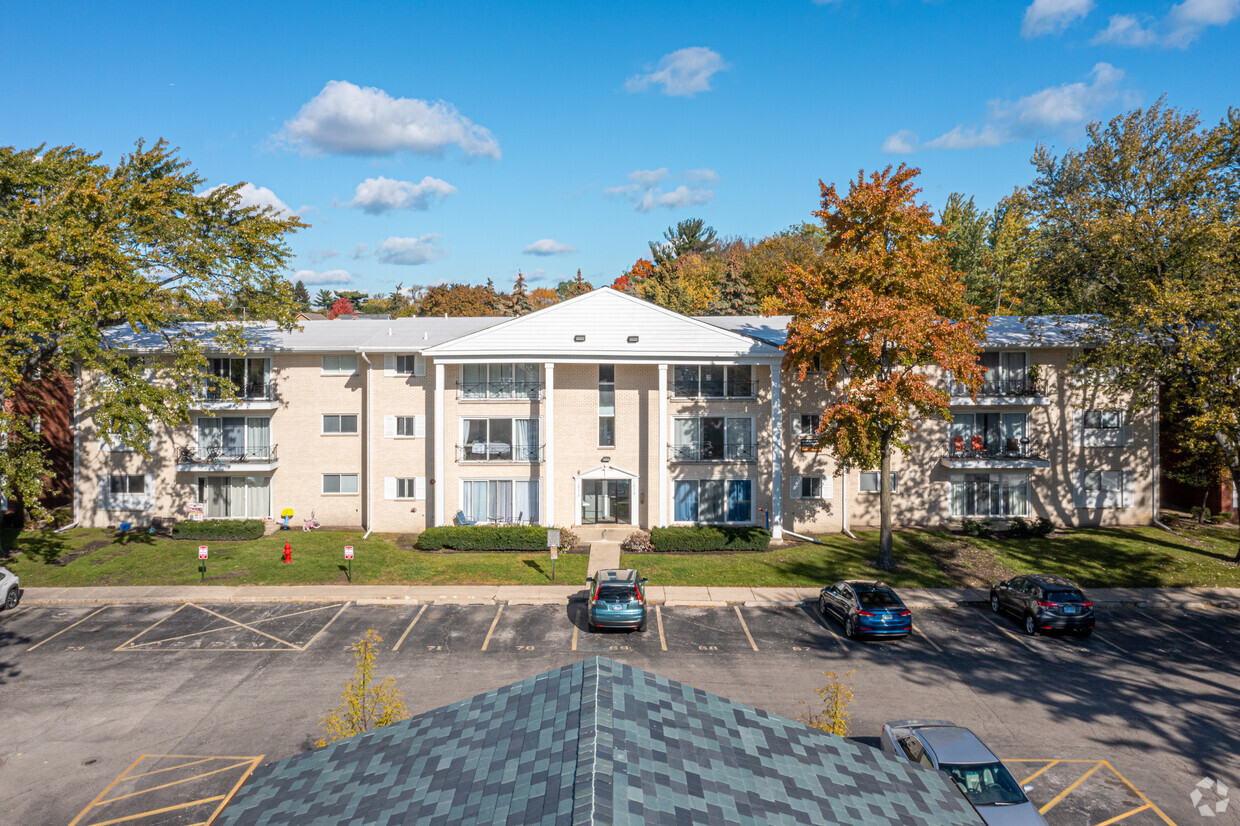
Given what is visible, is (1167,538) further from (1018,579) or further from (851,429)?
(851,429)

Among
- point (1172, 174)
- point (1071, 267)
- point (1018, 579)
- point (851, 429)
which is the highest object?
point (1172, 174)

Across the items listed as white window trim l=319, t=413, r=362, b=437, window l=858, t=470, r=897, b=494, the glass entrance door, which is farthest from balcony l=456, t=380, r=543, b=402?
window l=858, t=470, r=897, b=494

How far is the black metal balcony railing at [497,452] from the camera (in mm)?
32594

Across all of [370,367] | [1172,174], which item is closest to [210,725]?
[370,367]

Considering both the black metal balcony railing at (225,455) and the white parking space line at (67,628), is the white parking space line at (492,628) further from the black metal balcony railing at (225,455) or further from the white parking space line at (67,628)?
the black metal balcony railing at (225,455)

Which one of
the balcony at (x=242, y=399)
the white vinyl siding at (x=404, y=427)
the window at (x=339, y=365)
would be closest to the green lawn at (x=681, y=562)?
the white vinyl siding at (x=404, y=427)

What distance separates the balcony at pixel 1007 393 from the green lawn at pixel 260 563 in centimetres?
1804

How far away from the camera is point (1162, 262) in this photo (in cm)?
2833

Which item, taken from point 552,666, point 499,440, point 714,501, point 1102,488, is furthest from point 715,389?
point 1102,488

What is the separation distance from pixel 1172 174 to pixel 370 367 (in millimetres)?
34134

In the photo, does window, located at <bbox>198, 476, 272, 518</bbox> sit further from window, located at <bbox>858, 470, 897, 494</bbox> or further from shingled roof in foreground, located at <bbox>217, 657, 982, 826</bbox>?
shingled roof in foreground, located at <bbox>217, 657, 982, 826</bbox>

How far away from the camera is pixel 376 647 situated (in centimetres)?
2025

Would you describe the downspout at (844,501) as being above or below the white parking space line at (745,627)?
above

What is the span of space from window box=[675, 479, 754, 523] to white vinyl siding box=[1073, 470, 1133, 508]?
14.8 metres
